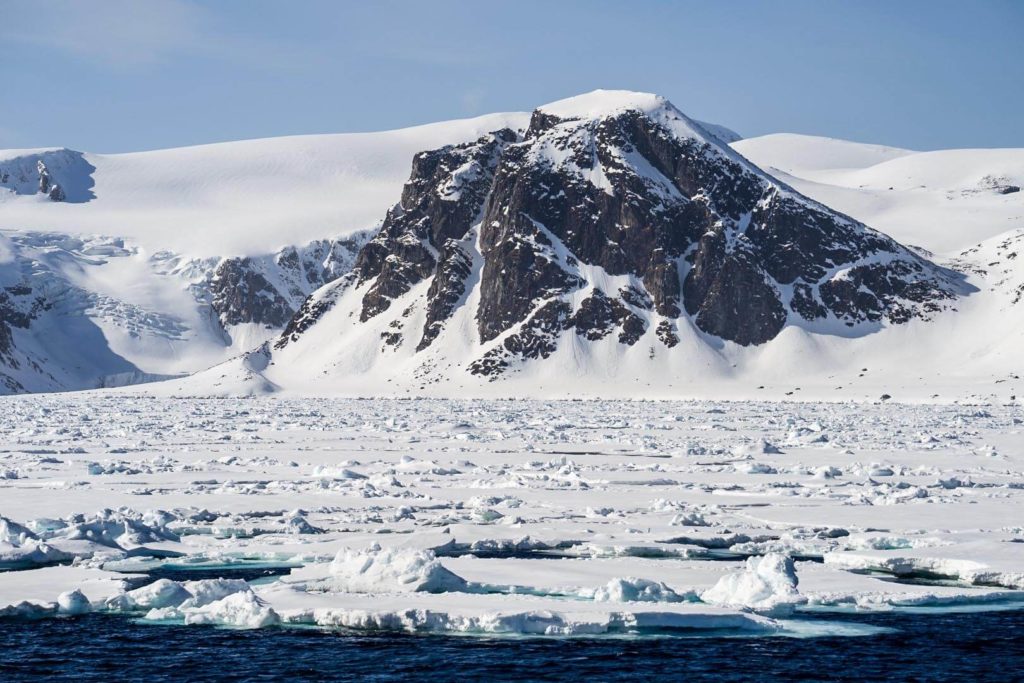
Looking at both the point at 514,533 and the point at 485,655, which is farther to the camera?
the point at 514,533

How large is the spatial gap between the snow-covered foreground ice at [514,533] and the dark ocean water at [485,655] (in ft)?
3.01

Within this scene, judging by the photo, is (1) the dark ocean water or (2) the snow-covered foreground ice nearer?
(1) the dark ocean water

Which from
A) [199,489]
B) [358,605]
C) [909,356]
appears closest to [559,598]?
[358,605]

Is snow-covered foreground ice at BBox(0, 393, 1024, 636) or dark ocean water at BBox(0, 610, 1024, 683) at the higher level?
snow-covered foreground ice at BBox(0, 393, 1024, 636)

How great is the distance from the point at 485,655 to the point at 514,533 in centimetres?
1316

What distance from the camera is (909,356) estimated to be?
183 m

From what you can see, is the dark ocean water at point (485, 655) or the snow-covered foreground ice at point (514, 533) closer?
the dark ocean water at point (485, 655)

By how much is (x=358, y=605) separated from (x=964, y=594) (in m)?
13.8

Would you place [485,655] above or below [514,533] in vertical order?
below

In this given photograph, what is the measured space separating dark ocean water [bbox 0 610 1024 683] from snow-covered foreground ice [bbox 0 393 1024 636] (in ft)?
3.01

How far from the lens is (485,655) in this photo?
2348 centimetres

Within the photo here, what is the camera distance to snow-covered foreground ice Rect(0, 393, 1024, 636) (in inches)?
1055

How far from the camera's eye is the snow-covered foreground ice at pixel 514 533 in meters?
26.8

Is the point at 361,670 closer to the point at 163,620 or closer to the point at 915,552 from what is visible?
the point at 163,620
